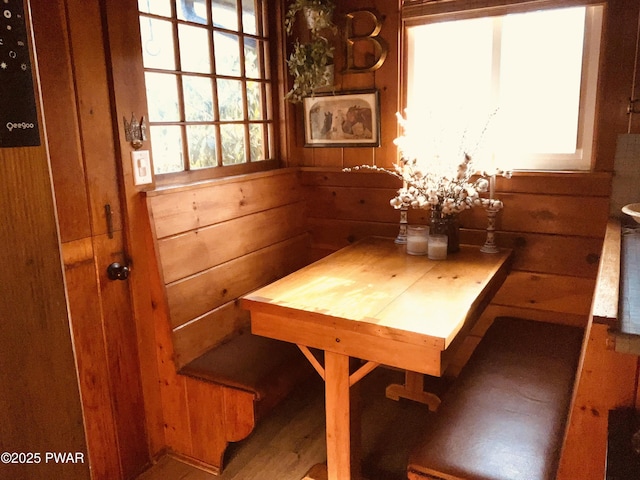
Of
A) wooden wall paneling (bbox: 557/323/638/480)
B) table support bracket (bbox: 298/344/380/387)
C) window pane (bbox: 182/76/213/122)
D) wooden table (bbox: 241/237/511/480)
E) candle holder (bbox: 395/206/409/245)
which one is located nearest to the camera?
wooden wall paneling (bbox: 557/323/638/480)

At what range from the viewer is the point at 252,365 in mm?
2121

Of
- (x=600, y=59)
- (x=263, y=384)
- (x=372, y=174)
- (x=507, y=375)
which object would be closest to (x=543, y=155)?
(x=600, y=59)

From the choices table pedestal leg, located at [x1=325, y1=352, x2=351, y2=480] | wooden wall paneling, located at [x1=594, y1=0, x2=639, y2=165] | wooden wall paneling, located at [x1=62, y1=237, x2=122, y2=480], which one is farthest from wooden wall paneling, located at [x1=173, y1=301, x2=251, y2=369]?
wooden wall paneling, located at [x1=594, y1=0, x2=639, y2=165]

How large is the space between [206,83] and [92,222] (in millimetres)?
888

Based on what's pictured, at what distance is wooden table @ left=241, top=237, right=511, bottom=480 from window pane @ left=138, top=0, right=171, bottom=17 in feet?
3.94

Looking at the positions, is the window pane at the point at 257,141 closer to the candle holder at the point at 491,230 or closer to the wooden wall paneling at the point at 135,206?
the wooden wall paneling at the point at 135,206

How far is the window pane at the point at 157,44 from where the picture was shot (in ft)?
6.82

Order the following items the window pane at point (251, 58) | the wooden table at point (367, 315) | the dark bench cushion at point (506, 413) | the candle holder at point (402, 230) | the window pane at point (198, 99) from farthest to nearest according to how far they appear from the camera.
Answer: the window pane at point (251, 58) < the candle holder at point (402, 230) < the window pane at point (198, 99) < the wooden table at point (367, 315) < the dark bench cushion at point (506, 413)

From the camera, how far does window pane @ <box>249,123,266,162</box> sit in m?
2.77

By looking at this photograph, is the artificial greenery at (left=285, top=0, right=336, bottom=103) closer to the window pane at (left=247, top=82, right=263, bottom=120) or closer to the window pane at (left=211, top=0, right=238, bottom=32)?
the window pane at (left=247, top=82, right=263, bottom=120)

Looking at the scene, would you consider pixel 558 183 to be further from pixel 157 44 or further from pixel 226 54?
pixel 157 44

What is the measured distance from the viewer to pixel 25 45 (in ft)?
2.56

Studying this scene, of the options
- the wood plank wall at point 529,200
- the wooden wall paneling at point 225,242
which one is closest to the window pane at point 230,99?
the wood plank wall at point 529,200

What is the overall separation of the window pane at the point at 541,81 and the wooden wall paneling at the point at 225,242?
1.19 metres
